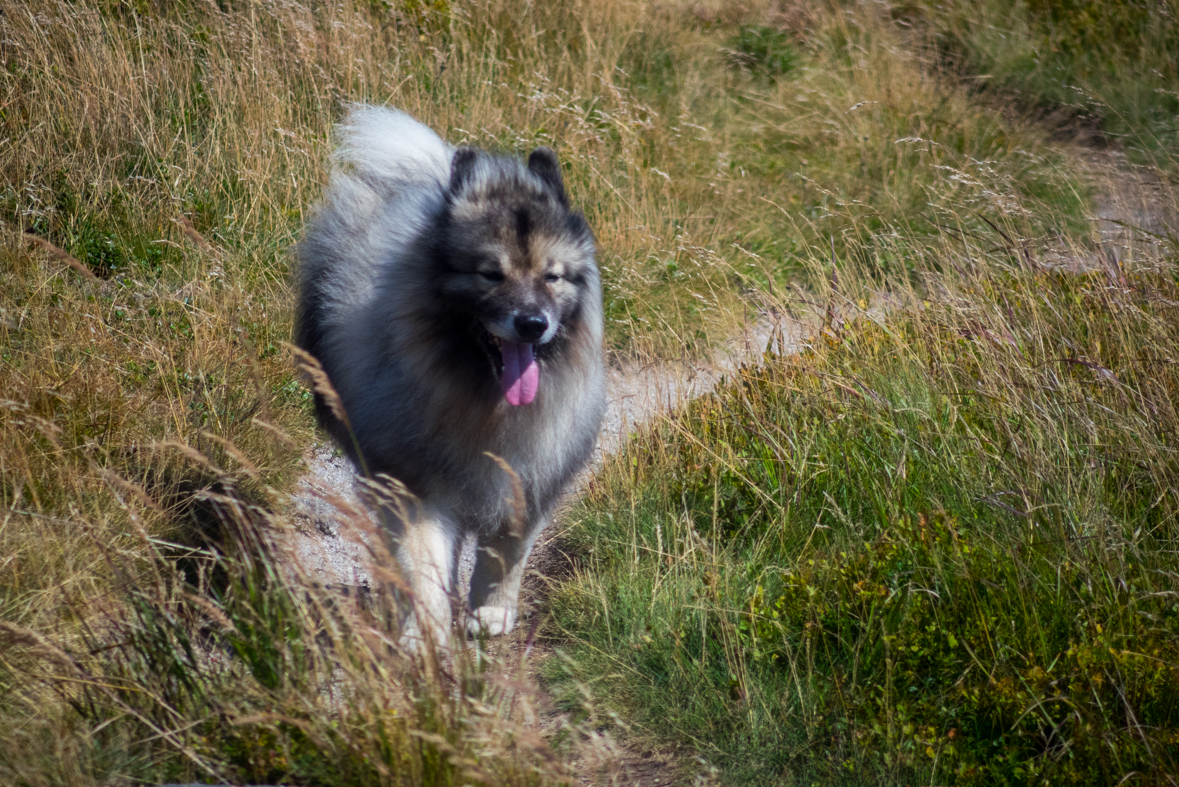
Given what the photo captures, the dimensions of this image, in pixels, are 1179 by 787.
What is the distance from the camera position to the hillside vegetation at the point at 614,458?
2.36 m

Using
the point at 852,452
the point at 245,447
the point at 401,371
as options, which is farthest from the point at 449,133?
the point at 852,452

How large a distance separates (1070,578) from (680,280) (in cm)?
375

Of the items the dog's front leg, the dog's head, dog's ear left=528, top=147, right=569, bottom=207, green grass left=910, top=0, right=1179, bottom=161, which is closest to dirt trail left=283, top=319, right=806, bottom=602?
the dog's front leg

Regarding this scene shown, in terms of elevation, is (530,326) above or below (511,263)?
below

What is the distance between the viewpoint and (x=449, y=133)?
6.67 m

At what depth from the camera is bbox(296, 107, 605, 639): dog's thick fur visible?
3.25 m

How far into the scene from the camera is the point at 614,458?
446cm

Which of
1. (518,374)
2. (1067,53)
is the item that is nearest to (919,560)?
(518,374)

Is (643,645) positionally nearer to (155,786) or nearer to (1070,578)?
(1070,578)

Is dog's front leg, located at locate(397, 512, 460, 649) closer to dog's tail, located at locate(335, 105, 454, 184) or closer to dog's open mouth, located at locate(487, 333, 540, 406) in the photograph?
dog's open mouth, located at locate(487, 333, 540, 406)

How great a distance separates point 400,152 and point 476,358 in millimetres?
1239

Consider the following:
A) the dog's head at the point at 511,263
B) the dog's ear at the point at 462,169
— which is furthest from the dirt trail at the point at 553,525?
the dog's ear at the point at 462,169

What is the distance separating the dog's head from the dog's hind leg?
2.22 ft

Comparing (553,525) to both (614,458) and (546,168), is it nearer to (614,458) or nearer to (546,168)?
(614,458)
